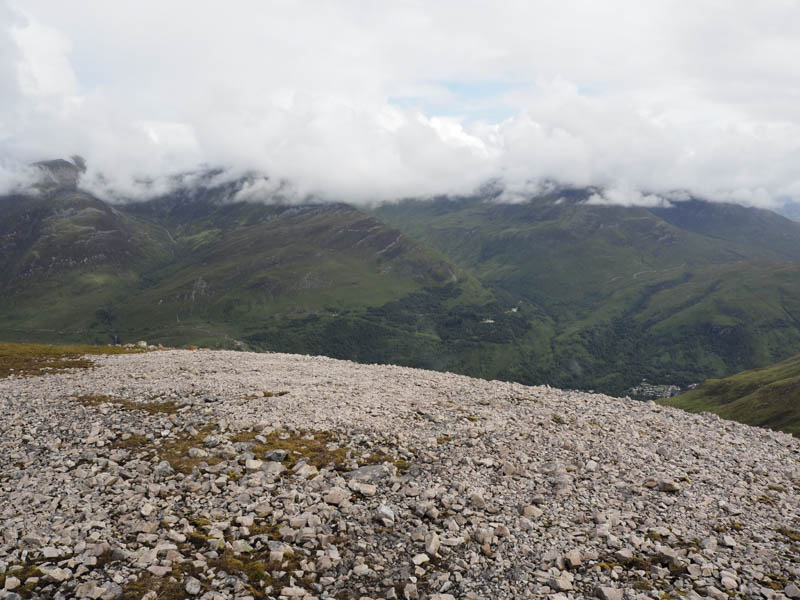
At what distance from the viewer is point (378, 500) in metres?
18.2

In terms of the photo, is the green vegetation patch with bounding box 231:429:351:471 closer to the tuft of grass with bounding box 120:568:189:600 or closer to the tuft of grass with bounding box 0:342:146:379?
the tuft of grass with bounding box 120:568:189:600

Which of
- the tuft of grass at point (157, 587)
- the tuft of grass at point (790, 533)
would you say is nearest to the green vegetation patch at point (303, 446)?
the tuft of grass at point (157, 587)

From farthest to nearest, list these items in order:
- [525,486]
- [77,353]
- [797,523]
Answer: [77,353] → [525,486] → [797,523]

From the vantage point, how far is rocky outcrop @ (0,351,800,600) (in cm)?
1414

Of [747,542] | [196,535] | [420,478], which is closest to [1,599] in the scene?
[196,535]

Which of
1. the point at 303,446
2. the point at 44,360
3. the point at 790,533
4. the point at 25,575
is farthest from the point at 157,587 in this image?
the point at 44,360

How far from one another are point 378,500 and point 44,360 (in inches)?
1807

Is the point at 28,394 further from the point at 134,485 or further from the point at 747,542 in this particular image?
the point at 747,542

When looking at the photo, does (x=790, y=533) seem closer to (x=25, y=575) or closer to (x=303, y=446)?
(x=303, y=446)

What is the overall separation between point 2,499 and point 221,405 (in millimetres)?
11577

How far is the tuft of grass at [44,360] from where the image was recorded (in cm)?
4109

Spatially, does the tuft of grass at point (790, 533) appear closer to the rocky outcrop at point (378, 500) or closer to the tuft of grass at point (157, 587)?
the rocky outcrop at point (378, 500)

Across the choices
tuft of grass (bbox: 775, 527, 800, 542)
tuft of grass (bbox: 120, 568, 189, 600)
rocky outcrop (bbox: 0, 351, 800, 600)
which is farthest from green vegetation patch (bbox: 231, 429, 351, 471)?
tuft of grass (bbox: 775, 527, 800, 542)

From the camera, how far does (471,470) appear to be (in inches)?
822
